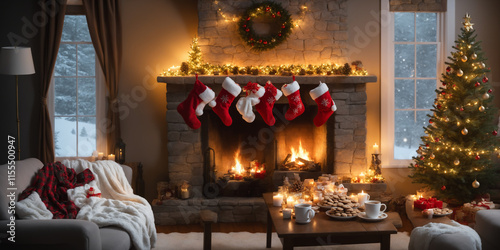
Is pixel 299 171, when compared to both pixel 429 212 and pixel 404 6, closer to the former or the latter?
pixel 429 212

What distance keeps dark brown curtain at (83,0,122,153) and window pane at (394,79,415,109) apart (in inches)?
129

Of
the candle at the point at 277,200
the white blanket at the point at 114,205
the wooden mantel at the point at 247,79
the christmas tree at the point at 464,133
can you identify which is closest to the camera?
the white blanket at the point at 114,205

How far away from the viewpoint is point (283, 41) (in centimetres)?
555

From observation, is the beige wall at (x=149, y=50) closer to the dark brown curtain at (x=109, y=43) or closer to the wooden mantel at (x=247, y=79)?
the dark brown curtain at (x=109, y=43)

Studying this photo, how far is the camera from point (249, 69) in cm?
533

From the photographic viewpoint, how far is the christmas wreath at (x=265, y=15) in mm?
5406

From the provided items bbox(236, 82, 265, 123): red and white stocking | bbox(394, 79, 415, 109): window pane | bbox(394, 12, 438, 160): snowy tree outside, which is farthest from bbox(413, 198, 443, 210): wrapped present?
bbox(394, 79, 415, 109): window pane

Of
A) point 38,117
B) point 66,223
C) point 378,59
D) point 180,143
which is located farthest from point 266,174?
point 66,223

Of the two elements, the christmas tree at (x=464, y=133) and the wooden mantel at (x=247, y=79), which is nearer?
the christmas tree at (x=464, y=133)

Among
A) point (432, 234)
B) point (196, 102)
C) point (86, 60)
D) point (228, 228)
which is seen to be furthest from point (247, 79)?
point (432, 234)

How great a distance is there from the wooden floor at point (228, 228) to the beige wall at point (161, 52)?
0.80 meters

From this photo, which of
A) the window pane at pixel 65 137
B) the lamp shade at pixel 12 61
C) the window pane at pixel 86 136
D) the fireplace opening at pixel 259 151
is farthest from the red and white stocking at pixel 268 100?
the window pane at pixel 65 137

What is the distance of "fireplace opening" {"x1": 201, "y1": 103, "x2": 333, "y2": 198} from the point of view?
5.63 metres

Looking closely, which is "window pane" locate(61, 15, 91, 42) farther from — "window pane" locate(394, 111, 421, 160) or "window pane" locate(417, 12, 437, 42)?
"window pane" locate(417, 12, 437, 42)
